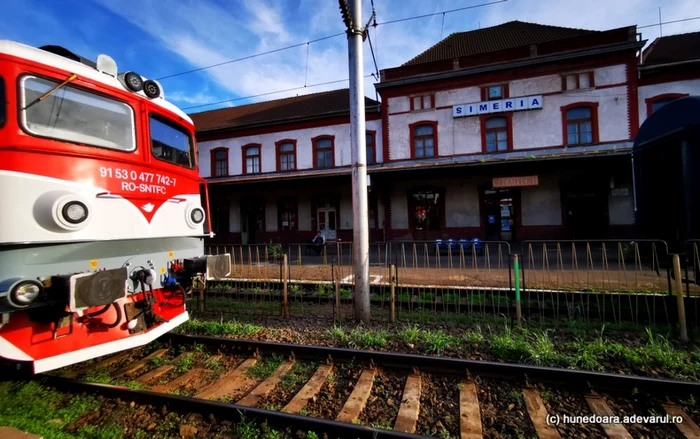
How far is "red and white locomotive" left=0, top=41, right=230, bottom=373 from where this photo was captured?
9.01 feet

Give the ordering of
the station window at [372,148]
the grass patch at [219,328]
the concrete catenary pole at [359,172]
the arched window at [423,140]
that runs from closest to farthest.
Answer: the grass patch at [219,328], the concrete catenary pole at [359,172], the arched window at [423,140], the station window at [372,148]

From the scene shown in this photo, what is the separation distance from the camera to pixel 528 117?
16672mm

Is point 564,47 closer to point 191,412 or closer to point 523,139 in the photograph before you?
point 523,139

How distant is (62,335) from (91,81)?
2541 millimetres

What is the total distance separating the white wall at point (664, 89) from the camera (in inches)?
592

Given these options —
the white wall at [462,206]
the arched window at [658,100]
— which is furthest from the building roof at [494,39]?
the white wall at [462,206]

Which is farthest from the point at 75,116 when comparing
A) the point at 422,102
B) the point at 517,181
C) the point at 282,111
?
the point at 282,111

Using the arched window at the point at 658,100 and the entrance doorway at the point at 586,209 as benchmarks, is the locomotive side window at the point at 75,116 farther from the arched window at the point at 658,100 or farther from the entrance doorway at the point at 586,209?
the arched window at the point at 658,100

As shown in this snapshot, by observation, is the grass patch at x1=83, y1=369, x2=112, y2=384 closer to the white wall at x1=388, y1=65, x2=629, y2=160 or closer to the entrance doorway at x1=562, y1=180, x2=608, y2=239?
the white wall at x1=388, y1=65, x2=629, y2=160

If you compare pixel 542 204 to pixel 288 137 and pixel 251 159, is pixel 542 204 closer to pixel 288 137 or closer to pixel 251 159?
pixel 288 137

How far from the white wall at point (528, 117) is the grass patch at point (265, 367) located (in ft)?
51.5

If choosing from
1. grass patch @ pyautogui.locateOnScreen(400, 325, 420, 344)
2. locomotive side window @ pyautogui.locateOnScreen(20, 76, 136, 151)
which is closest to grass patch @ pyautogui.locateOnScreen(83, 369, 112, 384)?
locomotive side window @ pyautogui.locateOnScreen(20, 76, 136, 151)

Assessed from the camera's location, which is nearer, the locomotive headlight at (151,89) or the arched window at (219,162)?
the locomotive headlight at (151,89)

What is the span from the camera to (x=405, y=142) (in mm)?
18438
